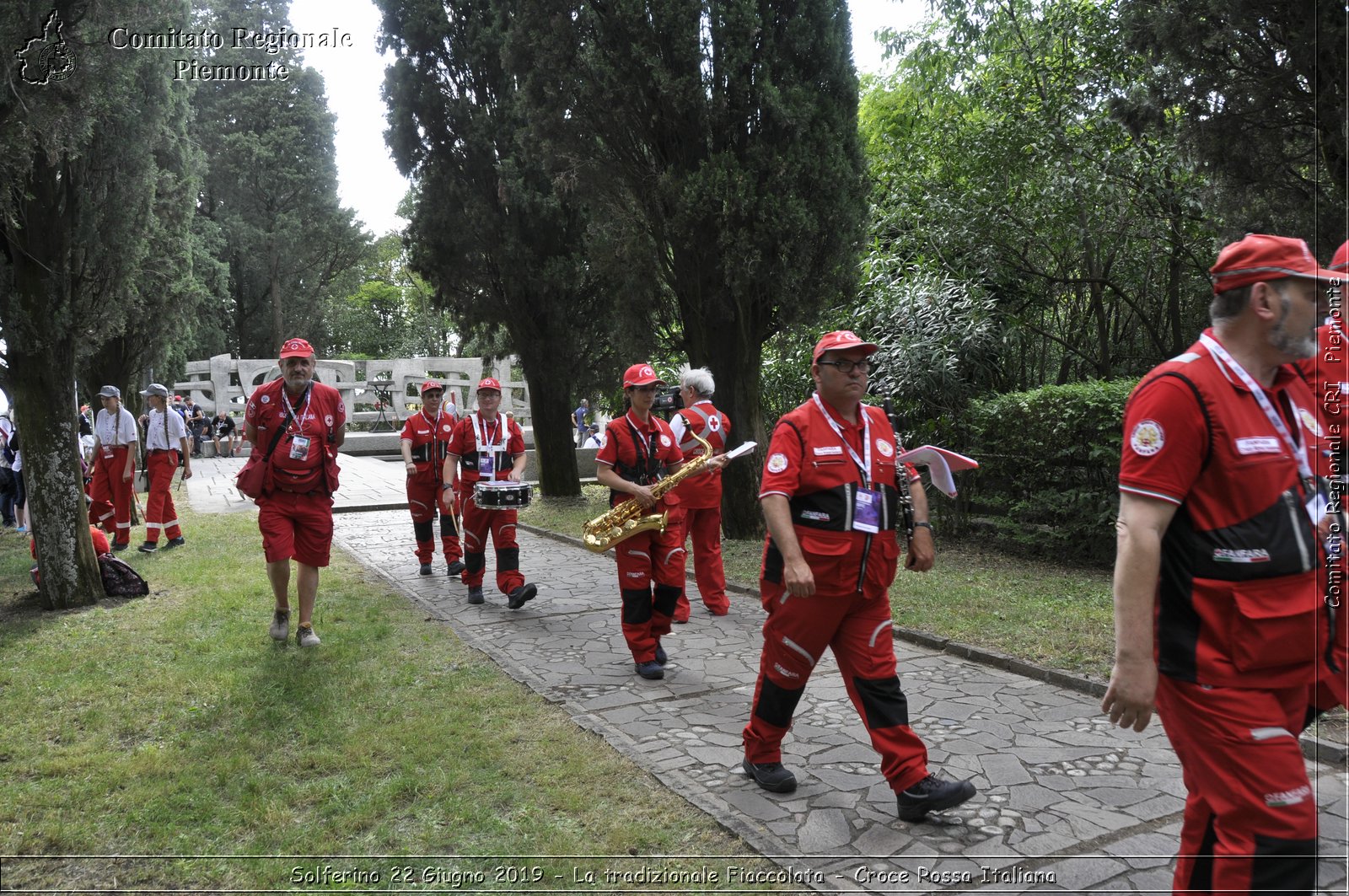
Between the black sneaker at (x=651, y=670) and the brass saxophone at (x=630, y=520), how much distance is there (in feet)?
2.65

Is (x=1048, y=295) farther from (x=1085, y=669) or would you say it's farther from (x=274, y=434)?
(x=274, y=434)

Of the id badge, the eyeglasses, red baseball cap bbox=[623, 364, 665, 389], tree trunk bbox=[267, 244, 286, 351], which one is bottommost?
the id badge

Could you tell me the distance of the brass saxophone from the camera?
6.38m

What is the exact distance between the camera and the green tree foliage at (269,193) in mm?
42438

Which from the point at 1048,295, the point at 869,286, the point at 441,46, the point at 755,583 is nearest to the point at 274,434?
the point at 755,583

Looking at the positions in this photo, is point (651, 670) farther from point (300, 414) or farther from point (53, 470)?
point (53, 470)

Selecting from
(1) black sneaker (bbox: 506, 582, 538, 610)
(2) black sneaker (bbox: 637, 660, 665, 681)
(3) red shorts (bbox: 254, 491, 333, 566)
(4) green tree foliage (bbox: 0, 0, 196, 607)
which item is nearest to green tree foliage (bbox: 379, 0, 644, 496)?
(4) green tree foliage (bbox: 0, 0, 196, 607)

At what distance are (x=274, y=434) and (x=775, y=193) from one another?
6.38 metres

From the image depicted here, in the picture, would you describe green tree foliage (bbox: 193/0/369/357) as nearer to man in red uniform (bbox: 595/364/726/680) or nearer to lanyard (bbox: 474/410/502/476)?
lanyard (bbox: 474/410/502/476)

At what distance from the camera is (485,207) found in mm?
16812

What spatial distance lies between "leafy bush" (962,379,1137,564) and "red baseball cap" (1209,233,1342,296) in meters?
6.80

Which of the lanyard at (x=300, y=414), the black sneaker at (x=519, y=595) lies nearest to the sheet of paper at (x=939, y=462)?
the lanyard at (x=300, y=414)

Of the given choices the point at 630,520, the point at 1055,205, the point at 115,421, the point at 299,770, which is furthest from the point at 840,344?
the point at 115,421

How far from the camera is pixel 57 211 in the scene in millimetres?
8539
